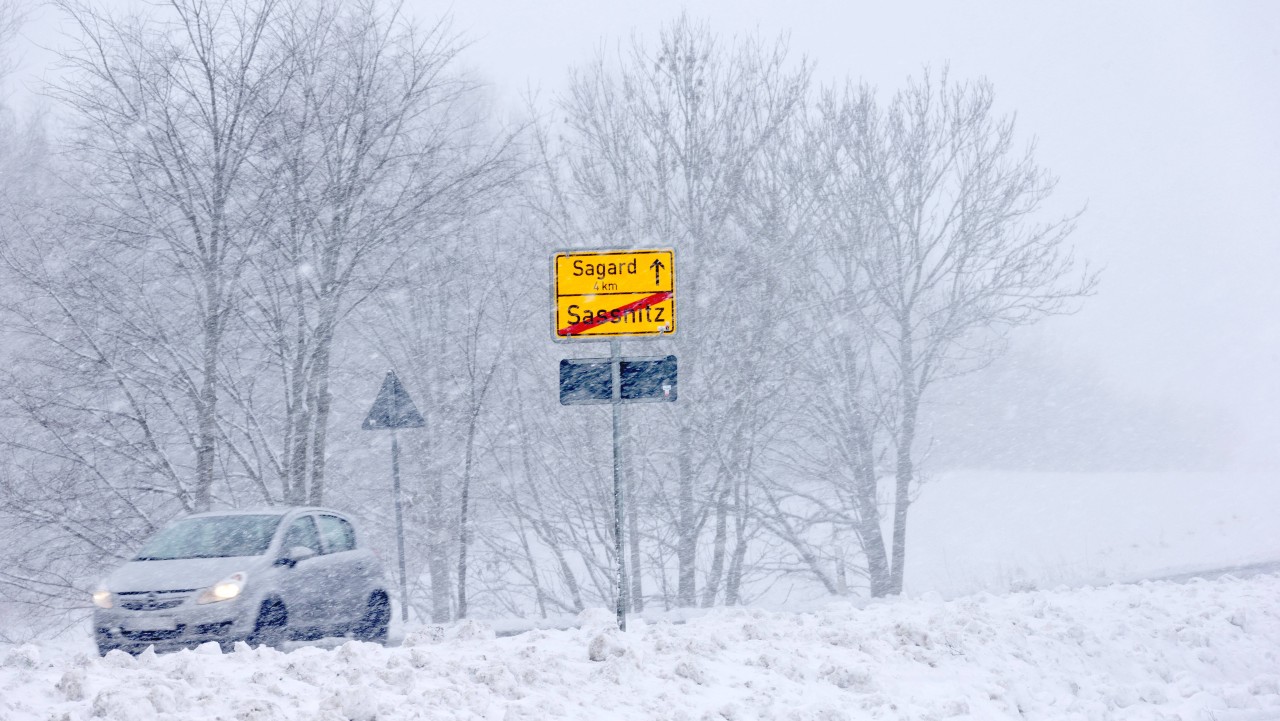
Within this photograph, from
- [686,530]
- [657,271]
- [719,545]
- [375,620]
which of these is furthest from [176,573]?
[719,545]

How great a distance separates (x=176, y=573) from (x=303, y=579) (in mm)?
1129

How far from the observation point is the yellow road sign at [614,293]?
7.65 m

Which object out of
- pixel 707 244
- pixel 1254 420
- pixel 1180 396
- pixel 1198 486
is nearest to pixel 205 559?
pixel 707 244

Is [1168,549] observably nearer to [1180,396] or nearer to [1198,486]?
[1198,486]

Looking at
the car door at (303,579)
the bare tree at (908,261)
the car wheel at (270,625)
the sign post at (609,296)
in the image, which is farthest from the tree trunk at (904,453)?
the car wheel at (270,625)

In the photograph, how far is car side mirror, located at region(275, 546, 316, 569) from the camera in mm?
9117

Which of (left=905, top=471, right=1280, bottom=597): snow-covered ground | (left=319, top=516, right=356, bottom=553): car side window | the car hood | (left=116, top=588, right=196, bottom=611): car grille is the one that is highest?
(left=319, top=516, right=356, bottom=553): car side window

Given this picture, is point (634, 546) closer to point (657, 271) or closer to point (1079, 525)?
point (657, 271)

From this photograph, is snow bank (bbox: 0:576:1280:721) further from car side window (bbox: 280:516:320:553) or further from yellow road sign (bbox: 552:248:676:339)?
yellow road sign (bbox: 552:248:676:339)

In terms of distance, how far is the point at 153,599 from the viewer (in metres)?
8.29

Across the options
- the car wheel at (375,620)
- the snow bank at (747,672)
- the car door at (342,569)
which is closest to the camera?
the snow bank at (747,672)

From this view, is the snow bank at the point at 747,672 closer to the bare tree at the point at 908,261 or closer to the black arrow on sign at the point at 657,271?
the black arrow on sign at the point at 657,271

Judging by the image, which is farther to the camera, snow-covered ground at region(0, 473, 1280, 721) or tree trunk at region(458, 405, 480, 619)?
tree trunk at region(458, 405, 480, 619)

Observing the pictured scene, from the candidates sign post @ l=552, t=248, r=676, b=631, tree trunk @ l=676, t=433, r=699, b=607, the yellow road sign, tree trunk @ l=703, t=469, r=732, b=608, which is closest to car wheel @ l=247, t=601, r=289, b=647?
sign post @ l=552, t=248, r=676, b=631
